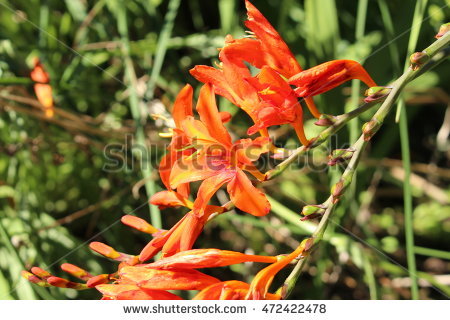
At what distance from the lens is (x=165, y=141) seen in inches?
73.4

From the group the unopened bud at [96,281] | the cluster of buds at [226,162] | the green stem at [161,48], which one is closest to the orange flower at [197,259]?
the cluster of buds at [226,162]

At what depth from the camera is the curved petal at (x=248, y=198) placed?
794mm

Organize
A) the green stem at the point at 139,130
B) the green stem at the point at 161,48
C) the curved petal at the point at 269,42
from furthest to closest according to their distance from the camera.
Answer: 1. the green stem at the point at 161,48
2. the green stem at the point at 139,130
3. the curved petal at the point at 269,42

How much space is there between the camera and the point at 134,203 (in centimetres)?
185

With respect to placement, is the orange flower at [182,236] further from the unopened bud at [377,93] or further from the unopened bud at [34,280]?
the unopened bud at [377,93]

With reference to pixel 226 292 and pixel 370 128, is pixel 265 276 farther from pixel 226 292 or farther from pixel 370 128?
pixel 370 128

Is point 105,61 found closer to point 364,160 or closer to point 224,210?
point 364,160

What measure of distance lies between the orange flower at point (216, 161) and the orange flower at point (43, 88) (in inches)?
34.0

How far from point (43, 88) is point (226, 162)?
3.41ft

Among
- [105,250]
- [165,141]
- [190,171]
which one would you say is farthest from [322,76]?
[165,141]

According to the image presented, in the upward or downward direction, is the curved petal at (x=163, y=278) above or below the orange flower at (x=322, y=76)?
below

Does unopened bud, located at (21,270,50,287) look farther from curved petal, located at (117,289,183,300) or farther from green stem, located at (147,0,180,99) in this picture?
green stem, located at (147,0,180,99)
